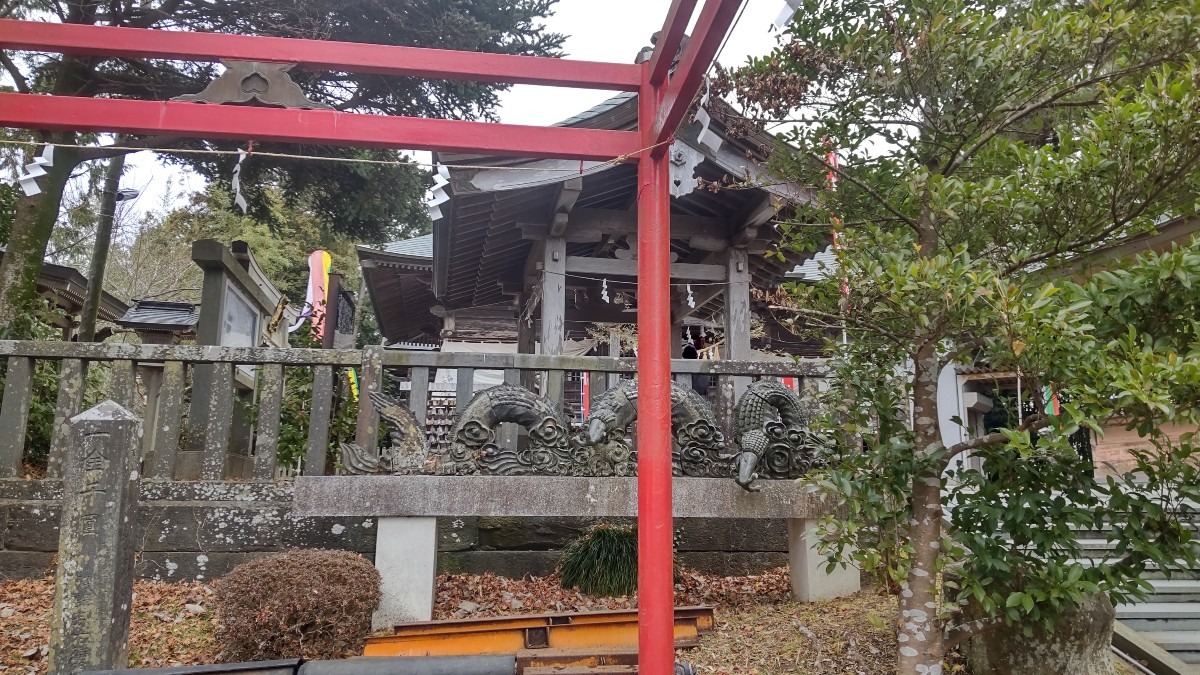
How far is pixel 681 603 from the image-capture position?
5.25m

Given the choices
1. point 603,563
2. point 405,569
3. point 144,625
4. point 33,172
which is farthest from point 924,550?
point 33,172

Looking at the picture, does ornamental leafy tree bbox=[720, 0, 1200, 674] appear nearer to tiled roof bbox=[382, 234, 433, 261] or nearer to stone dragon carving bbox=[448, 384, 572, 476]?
stone dragon carving bbox=[448, 384, 572, 476]

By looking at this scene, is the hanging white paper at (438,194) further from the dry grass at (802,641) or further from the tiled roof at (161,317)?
the tiled roof at (161,317)

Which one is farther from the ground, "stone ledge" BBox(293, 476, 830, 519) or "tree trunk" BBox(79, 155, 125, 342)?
"tree trunk" BBox(79, 155, 125, 342)

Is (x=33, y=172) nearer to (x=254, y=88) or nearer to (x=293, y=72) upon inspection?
(x=254, y=88)

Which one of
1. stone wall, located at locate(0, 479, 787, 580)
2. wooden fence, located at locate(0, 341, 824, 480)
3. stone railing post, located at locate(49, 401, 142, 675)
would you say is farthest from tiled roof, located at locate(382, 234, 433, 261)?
stone railing post, located at locate(49, 401, 142, 675)

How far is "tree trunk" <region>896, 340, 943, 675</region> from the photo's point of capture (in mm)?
3416

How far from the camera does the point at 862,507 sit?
350 centimetres

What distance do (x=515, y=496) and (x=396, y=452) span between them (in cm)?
87

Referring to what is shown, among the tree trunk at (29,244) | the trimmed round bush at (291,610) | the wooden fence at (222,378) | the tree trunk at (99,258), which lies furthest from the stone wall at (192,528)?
the tree trunk at (99,258)

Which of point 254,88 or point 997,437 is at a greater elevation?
point 254,88

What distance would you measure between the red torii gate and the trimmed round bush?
181cm

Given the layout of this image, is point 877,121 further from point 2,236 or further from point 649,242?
point 2,236

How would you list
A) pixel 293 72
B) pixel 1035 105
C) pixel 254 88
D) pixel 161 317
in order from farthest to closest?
1. pixel 161 317
2. pixel 293 72
3. pixel 254 88
4. pixel 1035 105
